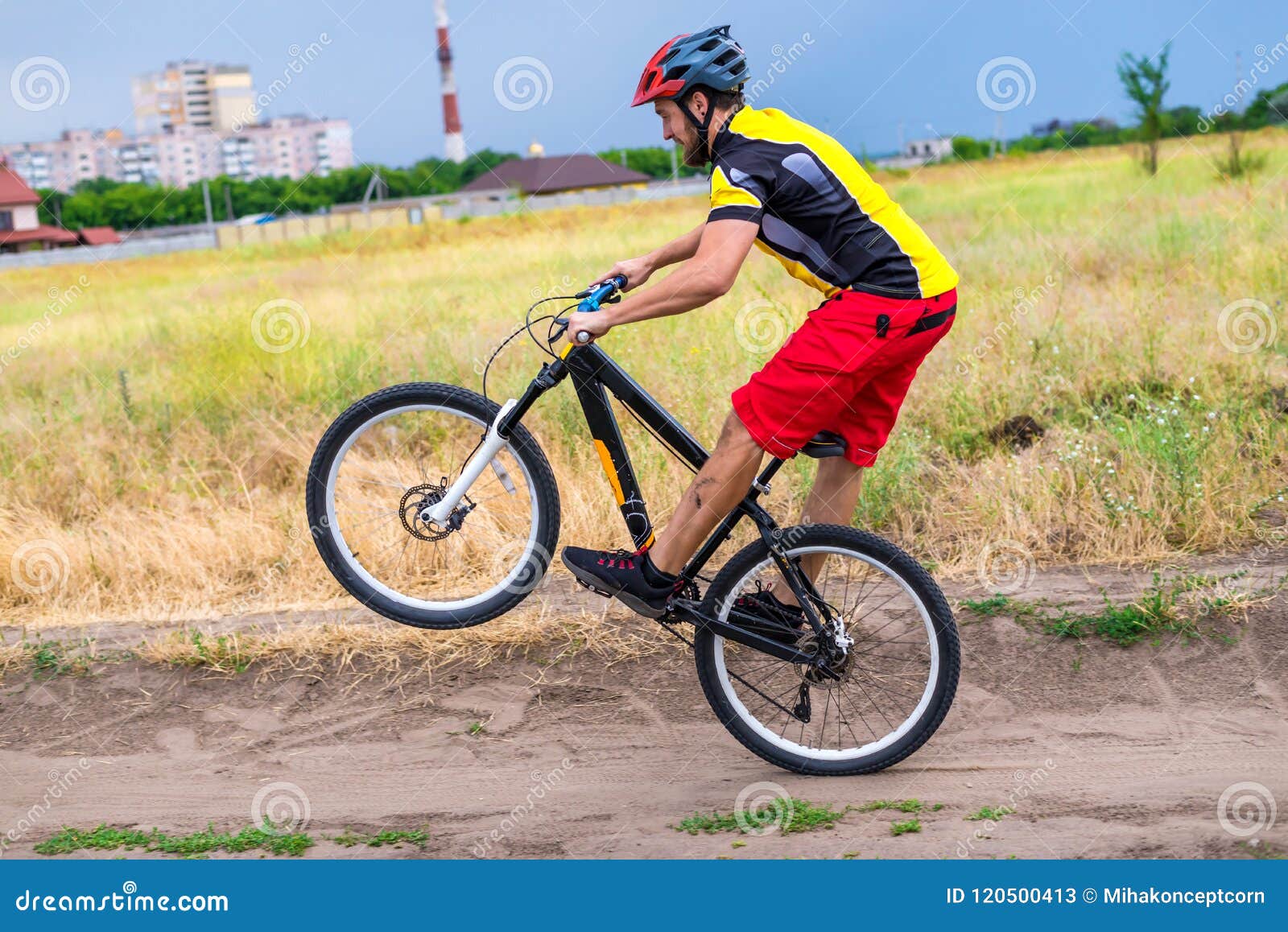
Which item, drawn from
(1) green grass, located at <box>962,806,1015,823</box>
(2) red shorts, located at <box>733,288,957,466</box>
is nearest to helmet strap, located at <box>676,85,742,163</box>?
(2) red shorts, located at <box>733,288,957,466</box>

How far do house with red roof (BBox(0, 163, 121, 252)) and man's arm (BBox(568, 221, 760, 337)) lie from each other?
32690 mm


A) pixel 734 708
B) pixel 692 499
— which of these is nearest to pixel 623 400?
pixel 692 499

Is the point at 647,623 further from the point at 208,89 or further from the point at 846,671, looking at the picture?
the point at 208,89

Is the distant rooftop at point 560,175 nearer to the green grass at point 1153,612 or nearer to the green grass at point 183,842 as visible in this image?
the green grass at point 1153,612

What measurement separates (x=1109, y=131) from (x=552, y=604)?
959 inches

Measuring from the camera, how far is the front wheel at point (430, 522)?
4.45 metres

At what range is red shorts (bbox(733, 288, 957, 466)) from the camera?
3.79m

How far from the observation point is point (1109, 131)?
25.9 m

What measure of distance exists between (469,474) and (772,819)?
5.42 feet

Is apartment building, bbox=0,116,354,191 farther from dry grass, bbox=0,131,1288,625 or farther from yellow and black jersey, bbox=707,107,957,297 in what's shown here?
yellow and black jersey, bbox=707,107,957,297

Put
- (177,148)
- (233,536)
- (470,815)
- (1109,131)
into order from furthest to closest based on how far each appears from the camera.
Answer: (177,148)
(1109,131)
(233,536)
(470,815)

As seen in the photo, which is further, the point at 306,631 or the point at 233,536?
the point at 233,536

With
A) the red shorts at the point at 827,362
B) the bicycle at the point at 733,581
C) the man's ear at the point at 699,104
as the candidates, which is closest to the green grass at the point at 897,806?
the bicycle at the point at 733,581

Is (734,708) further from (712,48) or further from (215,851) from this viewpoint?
(712,48)
